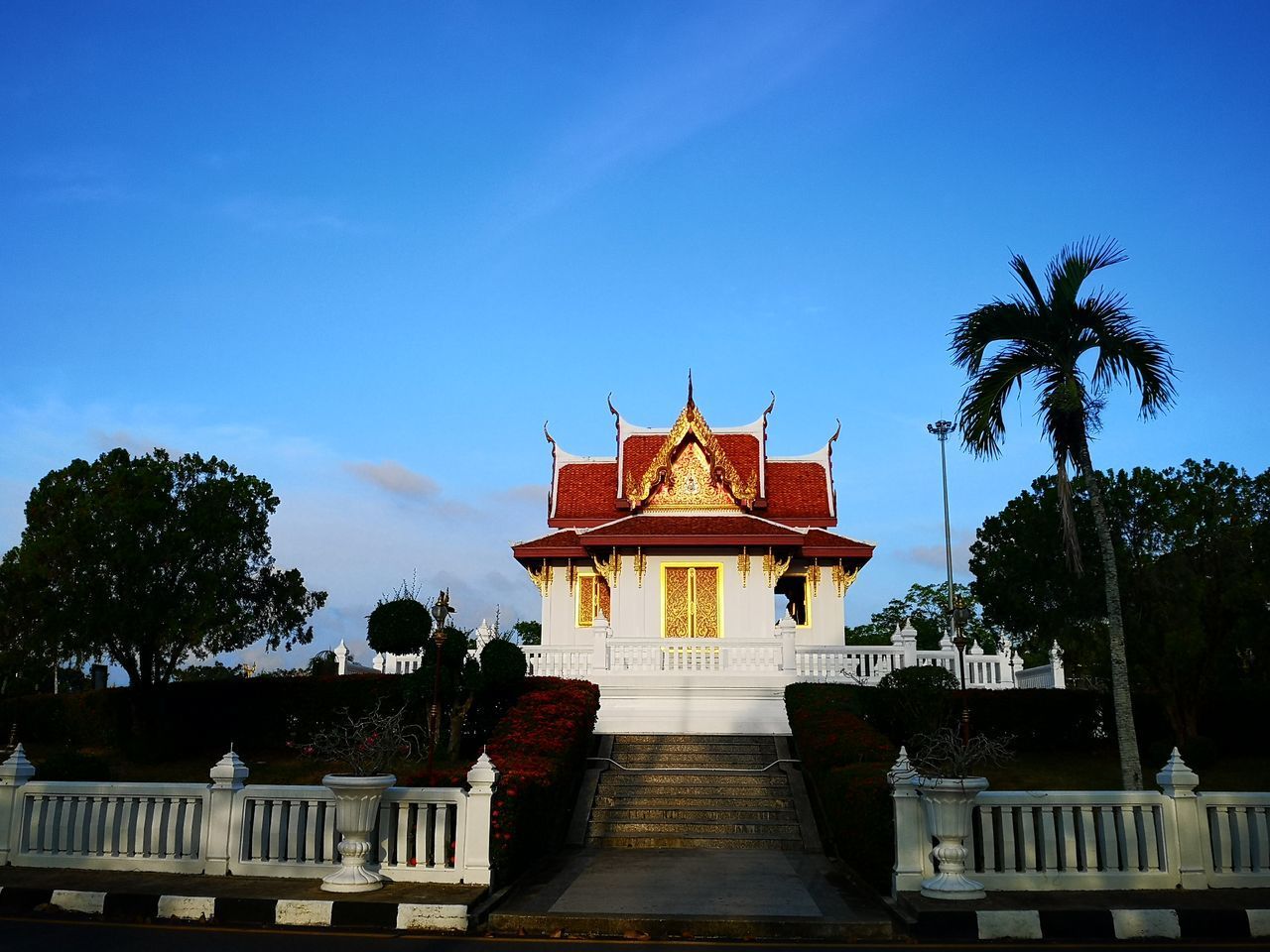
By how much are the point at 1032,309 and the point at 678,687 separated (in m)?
9.92

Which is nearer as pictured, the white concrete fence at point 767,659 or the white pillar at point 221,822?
the white pillar at point 221,822

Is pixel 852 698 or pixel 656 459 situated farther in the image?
pixel 656 459

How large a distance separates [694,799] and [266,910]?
643 cm

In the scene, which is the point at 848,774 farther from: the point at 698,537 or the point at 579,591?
the point at 579,591

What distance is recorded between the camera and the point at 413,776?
988cm

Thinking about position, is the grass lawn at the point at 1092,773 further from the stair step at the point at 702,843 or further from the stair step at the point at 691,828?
the stair step at the point at 702,843

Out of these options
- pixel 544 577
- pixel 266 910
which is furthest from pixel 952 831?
pixel 544 577

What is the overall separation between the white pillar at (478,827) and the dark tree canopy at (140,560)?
11338mm

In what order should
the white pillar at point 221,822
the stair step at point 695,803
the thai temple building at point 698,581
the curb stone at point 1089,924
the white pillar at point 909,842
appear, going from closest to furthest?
the curb stone at point 1089,924 → the white pillar at point 909,842 → the white pillar at point 221,822 → the stair step at point 695,803 → the thai temple building at point 698,581

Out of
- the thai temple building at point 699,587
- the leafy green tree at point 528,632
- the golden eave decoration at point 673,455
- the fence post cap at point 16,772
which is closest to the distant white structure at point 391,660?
the thai temple building at point 699,587

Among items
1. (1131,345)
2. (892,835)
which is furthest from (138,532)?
(1131,345)

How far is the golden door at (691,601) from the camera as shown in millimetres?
25578

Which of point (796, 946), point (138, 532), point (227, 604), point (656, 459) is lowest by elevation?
point (796, 946)

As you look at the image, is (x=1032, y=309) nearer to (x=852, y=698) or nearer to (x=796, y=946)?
(x=852, y=698)
